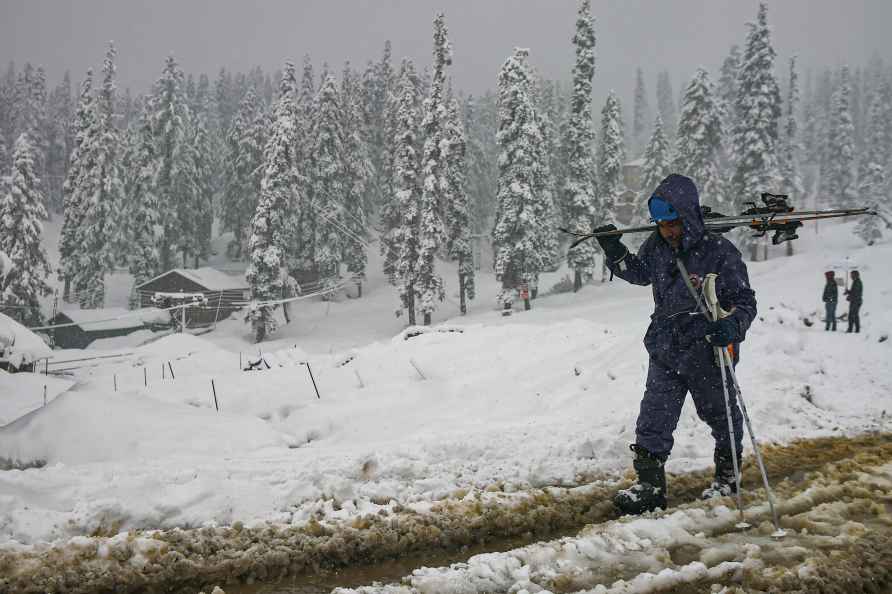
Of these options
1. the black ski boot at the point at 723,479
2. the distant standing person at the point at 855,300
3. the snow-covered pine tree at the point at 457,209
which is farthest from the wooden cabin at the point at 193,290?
the black ski boot at the point at 723,479

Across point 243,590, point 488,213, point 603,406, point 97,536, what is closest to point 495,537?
point 243,590

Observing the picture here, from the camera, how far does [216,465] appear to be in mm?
5250

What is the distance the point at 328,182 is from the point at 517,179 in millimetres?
17223

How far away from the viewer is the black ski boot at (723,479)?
14.0 feet

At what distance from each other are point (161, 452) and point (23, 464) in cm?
116

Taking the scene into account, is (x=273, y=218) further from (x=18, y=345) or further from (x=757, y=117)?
(x=757, y=117)

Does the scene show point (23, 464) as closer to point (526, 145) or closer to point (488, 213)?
point (526, 145)

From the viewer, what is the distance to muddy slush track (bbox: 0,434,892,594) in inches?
114

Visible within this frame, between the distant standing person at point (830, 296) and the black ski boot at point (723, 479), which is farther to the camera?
the distant standing person at point (830, 296)

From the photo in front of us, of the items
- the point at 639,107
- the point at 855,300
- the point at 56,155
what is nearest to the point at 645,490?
the point at 855,300

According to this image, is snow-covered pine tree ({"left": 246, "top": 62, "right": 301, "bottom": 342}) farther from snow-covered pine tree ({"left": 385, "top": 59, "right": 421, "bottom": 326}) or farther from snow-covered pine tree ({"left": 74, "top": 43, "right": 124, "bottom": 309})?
snow-covered pine tree ({"left": 74, "top": 43, "right": 124, "bottom": 309})

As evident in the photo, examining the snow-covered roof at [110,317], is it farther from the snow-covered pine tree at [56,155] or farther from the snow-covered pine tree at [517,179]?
the snow-covered pine tree at [56,155]

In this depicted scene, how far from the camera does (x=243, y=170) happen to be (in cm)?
5744

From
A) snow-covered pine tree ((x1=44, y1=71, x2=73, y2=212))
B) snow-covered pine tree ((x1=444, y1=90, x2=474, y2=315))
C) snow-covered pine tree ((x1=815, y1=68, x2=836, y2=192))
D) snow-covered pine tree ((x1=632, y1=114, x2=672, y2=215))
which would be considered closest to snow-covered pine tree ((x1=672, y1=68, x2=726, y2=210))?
snow-covered pine tree ((x1=632, y1=114, x2=672, y2=215))
